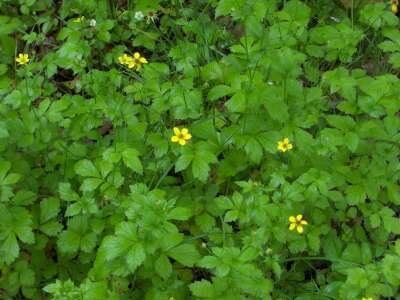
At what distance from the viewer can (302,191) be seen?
8.91ft

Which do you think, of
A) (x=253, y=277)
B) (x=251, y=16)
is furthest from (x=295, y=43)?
(x=253, y=277)

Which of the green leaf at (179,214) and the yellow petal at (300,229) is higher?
the green leaf at (179,214)

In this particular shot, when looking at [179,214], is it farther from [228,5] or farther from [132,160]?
[228,5]

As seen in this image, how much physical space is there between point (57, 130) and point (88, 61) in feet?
2.61

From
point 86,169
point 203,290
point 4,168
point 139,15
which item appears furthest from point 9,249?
point 139,15

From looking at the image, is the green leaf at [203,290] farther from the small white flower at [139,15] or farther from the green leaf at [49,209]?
the small white flower at [139,15]

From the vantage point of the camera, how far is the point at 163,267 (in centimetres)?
255

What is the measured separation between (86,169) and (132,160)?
0.80ft

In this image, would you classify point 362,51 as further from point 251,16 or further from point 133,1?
point 133,1

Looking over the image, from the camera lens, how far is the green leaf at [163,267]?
2551 mm

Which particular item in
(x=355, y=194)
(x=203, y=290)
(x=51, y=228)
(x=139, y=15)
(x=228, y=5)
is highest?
(x=228, y=5)

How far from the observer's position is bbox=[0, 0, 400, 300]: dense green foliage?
255 cm

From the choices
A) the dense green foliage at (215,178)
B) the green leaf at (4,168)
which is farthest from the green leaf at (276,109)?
the green leaf at (4,168)

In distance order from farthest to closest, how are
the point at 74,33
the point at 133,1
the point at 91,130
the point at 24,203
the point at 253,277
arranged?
the point at 133,1
the point at 74,33
the point at 91,130
the point at 24,203
the point at 253,277
